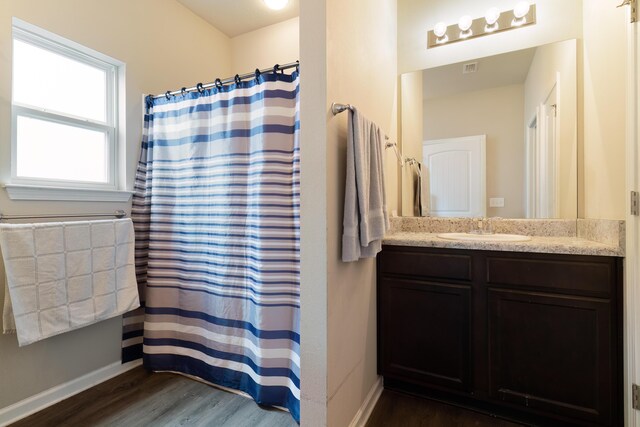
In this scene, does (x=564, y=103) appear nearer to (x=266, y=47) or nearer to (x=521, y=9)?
(x=521, y=9)

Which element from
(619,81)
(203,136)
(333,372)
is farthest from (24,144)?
(619,81)

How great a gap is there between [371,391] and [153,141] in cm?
209

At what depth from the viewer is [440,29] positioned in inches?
82.7

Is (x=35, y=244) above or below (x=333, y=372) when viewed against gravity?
above

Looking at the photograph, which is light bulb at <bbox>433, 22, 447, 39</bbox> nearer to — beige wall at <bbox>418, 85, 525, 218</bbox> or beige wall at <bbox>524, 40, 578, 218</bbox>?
beige wall at <bbox>418, 85, 525, 218</bbox>

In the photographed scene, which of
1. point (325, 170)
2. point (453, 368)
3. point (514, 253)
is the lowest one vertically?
point (453, 368)

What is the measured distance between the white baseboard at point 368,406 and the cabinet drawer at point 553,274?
2.86 feet

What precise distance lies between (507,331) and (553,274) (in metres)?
0.36

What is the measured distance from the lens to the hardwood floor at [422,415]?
4.94 feet

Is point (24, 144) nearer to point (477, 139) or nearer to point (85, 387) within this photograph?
point (85, 387)

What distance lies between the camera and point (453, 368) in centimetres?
159

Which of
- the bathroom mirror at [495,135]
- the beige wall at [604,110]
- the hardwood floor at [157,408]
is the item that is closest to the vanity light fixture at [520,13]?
the bathroom mirror at [495,135]

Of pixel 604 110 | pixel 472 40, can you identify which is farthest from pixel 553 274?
pixel 472 40

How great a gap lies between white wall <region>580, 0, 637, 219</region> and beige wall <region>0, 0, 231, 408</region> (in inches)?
105
